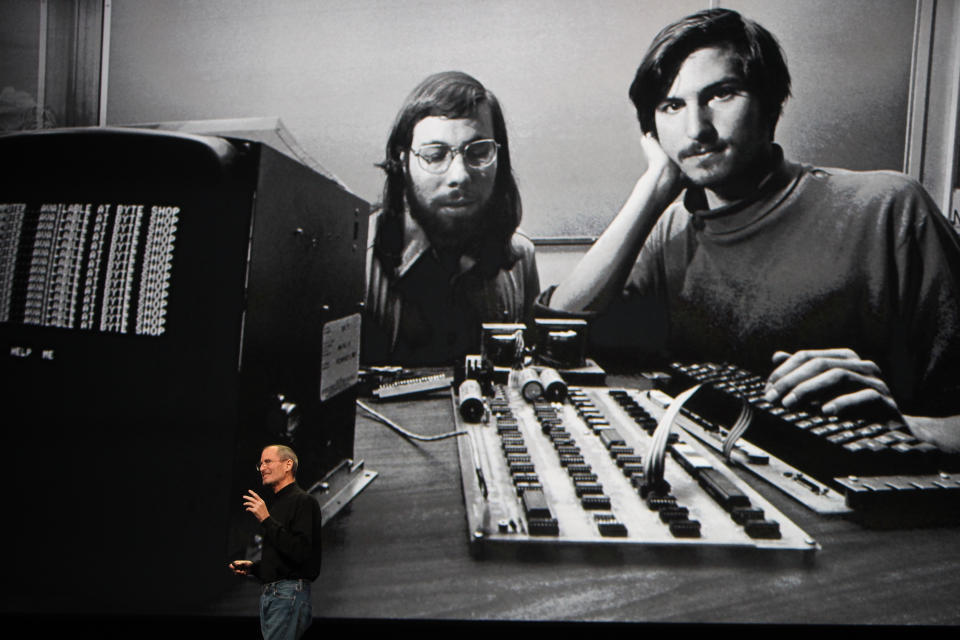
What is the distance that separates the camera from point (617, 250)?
1.62 meters

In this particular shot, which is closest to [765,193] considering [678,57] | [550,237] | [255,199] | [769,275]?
[769,275]

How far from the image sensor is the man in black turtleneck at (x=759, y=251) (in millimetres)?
1452

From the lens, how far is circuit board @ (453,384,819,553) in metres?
0.76

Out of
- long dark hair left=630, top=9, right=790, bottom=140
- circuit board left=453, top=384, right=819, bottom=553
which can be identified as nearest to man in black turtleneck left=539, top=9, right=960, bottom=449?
long dark hair left=630, top=9, right=790, bottom=140

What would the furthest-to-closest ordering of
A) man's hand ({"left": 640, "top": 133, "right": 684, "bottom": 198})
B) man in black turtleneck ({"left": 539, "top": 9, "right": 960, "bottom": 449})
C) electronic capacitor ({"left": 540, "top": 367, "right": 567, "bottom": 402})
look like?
man's hand ({"left": 640, "top": 133, "right": 684, "bottom": 198})
man in black turtleneck ({"left": 539, "top": 9, "right": 960, "bottom": 449})
electronic capacitor ({"left": 540, "top": 367, "right": 567, "bottom": 402})

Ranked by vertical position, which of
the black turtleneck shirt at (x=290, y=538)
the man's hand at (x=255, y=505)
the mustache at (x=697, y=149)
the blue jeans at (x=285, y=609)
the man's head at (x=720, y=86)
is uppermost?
the man's head at (x=720, y=86)

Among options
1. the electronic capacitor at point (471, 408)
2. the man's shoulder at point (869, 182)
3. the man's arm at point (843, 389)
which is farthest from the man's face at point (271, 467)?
the man's shoulder at point (869, 182)

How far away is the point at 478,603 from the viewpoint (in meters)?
0.68

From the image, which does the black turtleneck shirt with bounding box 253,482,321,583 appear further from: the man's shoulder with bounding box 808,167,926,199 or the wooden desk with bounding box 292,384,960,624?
the man's shoulder with bounding box 808,167,926,199

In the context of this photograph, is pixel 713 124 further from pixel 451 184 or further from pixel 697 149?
pixel 451 184

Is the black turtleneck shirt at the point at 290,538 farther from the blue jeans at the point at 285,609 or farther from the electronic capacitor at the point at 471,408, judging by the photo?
the electronic capacitor at the point at 471,408

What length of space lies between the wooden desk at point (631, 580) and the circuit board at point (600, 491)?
2 cm

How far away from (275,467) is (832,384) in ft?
3.78

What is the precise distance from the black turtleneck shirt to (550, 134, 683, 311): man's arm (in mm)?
1048
